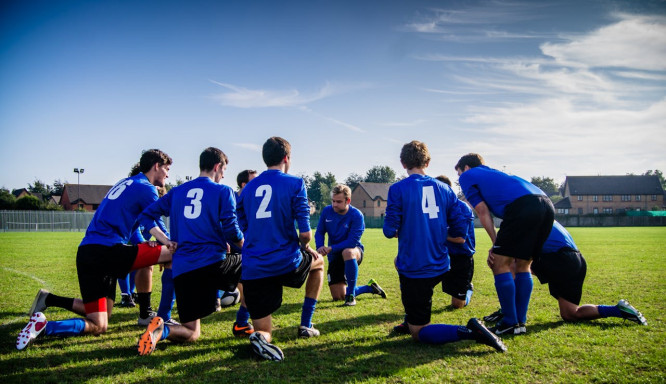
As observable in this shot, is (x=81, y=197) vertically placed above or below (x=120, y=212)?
below

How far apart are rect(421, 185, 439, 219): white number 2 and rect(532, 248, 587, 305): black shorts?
70.8 inches

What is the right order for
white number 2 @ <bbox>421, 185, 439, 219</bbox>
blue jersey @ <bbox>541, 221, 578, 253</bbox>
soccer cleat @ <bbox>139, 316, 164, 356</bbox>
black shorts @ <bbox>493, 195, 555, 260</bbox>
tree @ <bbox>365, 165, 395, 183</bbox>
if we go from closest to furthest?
soccer cleat @ <bbox>139, 316, 164, 356</bbox> → white number 2 @ <bbox>421, 185, 439, 219</bbox> → black shorts @ <bbox>493, 195, 555, 260</bbox> → blue jersey @ <bbox>541, 221, 578, 253</bbox> → tree @ <bbox>365, 165, 395, 183</bbox>

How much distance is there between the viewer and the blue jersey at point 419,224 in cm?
446

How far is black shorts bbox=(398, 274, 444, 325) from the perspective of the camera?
14.5 feet

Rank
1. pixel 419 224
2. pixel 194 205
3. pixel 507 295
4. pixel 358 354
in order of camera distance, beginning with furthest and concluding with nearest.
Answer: pixel 507 295, pixel 194 205, pixel 419 224, pixel 358 354

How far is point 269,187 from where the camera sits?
441cm

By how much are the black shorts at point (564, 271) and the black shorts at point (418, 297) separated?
1.70 metres

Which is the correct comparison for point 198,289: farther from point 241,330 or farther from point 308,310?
point 308,310

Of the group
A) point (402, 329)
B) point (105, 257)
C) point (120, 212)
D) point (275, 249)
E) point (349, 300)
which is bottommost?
point (349, 300)

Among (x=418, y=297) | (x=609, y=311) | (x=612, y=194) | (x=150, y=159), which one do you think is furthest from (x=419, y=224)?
(x=612, y=194)

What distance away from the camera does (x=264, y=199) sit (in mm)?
4375

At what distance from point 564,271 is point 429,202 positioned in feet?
7.02

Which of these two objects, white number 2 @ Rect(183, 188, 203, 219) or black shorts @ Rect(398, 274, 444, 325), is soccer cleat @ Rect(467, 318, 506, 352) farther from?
white number 2 @ Rect(183, 188, 203, 219)

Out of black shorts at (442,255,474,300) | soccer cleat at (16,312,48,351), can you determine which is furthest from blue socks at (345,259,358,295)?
soccer cleat at (16,312,48,351)
